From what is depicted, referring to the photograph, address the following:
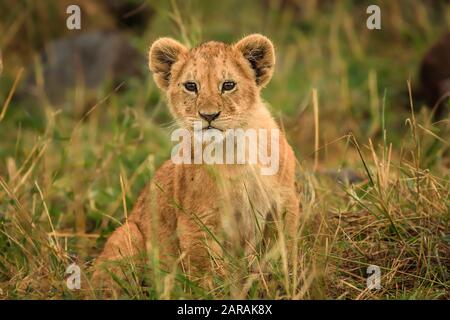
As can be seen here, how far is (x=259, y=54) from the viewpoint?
266 inches

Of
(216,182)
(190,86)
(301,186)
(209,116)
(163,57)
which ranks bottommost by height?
(301,186)

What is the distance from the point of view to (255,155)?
6566mm

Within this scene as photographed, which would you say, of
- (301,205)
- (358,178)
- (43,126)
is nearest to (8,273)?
(301,205)

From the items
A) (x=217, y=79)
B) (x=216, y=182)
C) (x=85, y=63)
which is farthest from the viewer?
(x=85, y=63)

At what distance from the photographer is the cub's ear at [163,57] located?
688cm

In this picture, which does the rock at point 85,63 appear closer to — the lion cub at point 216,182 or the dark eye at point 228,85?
the lion cub at point 216,182

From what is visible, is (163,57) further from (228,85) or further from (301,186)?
(301,186)

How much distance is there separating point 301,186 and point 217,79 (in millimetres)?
1285

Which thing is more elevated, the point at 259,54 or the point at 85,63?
the point at 259,54

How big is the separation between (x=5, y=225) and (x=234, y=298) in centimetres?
236

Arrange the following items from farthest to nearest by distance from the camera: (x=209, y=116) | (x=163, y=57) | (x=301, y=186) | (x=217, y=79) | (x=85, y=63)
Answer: (x=85, y=63) < (x=301, y=186) < (x=163, y=57) < (x=217, y=79) < (x=209, y=116)

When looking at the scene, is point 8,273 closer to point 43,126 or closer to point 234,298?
point 234,298

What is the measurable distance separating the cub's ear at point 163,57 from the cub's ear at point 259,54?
1.61ft

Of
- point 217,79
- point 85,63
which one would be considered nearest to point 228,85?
point 217,79
